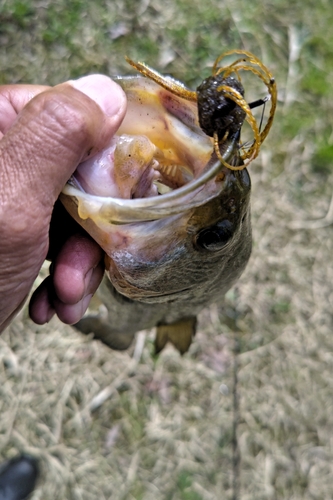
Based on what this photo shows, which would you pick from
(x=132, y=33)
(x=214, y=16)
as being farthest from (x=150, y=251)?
(x=214, y=16)

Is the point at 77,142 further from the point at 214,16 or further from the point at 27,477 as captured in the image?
the point at 214,16

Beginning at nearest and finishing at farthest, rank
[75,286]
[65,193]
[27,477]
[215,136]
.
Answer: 1. [215,136]
2. [65,193]
3. [75,286]
4. [27,477]

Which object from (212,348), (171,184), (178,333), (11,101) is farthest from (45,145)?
(212,348)

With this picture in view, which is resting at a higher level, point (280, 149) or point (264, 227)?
point (280, 149)

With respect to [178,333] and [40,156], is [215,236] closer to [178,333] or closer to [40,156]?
[40,156]

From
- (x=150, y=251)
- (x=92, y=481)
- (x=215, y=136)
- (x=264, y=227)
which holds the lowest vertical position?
(x=92, y=481)

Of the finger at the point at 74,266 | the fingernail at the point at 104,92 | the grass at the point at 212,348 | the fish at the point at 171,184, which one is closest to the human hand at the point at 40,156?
the fingernail at the point at 104,92
